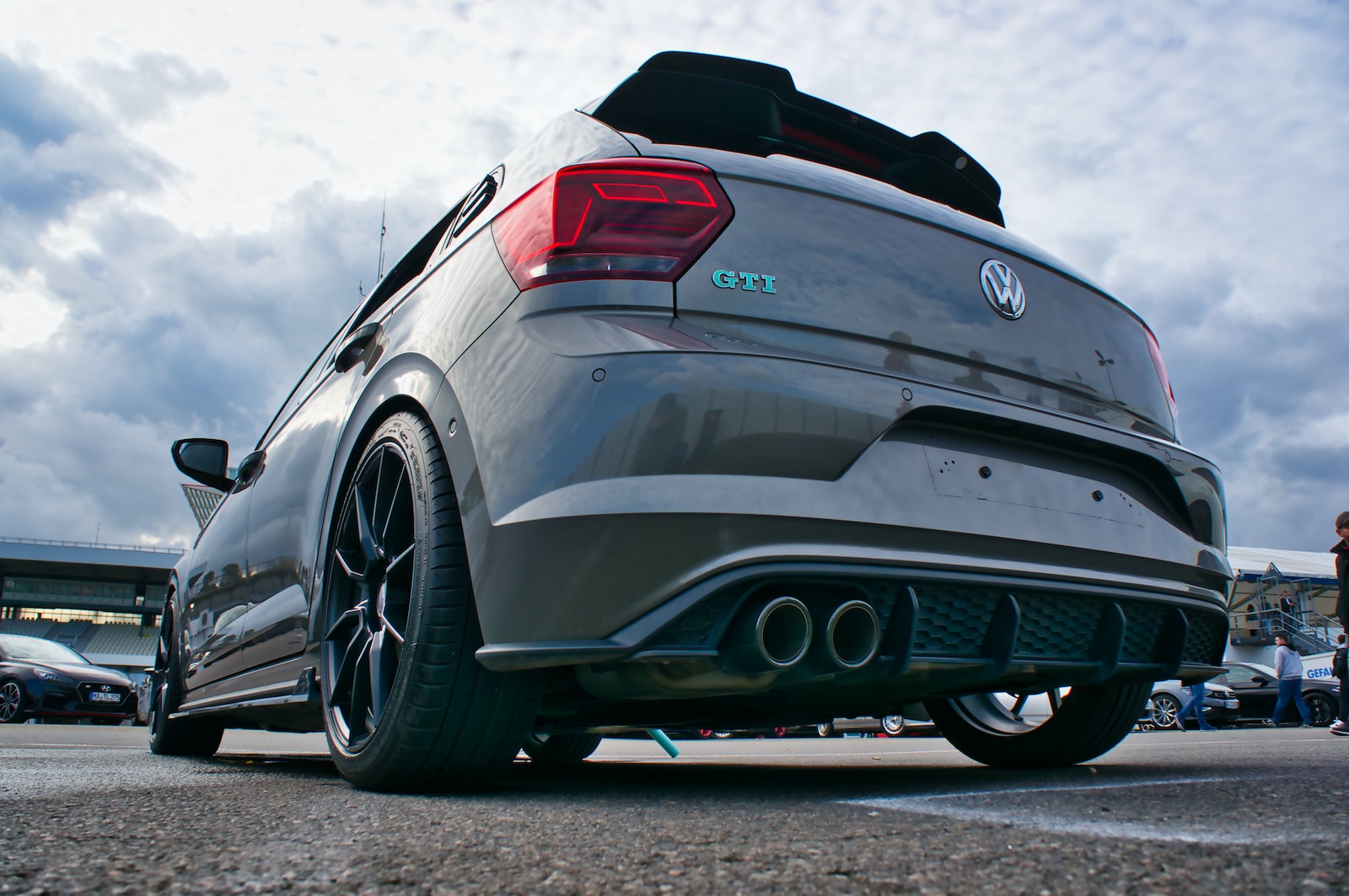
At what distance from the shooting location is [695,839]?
133 cm

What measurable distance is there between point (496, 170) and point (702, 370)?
104 cm

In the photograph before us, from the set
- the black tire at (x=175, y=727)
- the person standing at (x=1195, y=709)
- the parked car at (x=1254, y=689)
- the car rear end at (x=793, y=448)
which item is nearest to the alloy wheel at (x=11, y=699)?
the black tire at (x=175, y=727)

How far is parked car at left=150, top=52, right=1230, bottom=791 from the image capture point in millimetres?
1746

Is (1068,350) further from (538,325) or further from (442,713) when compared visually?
(442,713)

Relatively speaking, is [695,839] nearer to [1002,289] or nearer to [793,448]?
[793,448]

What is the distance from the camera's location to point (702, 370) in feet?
5.83

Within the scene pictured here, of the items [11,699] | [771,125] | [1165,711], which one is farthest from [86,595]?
[771,125]

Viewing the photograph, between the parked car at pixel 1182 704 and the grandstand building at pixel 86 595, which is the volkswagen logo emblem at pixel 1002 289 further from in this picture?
the grandstand building at pixel 86 595

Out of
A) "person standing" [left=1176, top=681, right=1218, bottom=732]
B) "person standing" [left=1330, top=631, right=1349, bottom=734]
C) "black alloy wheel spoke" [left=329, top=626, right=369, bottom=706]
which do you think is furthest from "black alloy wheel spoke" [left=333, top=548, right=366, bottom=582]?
"person standing" [left=1176, top=681, right=1218, bottom=732]

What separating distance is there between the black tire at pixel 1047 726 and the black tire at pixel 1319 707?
53.8ft

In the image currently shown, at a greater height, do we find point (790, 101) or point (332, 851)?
point (790, 101)

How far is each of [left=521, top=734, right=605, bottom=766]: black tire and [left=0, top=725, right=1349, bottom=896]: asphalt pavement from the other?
1.88m

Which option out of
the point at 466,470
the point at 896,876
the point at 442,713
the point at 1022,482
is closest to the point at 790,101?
the point at 1022,482

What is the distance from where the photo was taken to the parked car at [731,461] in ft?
5.73
